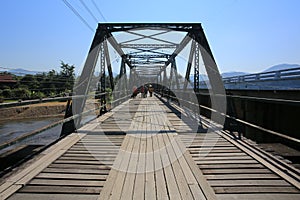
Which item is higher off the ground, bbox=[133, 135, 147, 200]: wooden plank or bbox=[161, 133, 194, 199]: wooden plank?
bbox=[133, 135, 147, 200]: wooden plank

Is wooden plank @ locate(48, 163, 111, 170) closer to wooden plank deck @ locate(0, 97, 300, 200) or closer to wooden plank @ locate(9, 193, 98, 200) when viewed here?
wooden plank deck @ locate(0, 97, 300, 200)

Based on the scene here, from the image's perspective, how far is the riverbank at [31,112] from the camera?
30.1 m

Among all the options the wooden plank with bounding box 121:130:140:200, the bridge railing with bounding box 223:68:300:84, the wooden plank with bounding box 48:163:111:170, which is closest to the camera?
the wooden plank with bounding box 121:130:140:200

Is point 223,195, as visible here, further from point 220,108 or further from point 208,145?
point 220,108

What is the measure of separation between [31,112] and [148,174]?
33714mm

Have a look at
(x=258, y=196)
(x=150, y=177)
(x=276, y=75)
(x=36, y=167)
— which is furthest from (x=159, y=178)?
(x=276, y=75)

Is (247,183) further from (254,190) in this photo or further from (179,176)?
(179,176)

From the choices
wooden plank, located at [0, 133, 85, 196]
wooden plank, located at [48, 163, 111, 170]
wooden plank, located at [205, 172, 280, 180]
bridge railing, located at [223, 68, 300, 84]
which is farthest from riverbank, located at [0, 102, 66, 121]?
wooden plank, located at [205, 172, 280, 180]

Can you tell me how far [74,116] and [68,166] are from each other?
8.11 feet

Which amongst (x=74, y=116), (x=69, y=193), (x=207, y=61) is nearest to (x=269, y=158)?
(x=69, y=193)

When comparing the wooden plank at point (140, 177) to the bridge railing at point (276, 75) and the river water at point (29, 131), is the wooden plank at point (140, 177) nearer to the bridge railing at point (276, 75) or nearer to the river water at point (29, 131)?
the river water at point (29, 131)

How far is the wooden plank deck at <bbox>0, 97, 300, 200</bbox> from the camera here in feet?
7.58

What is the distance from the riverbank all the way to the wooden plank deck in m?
28.6

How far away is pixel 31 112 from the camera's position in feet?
107
